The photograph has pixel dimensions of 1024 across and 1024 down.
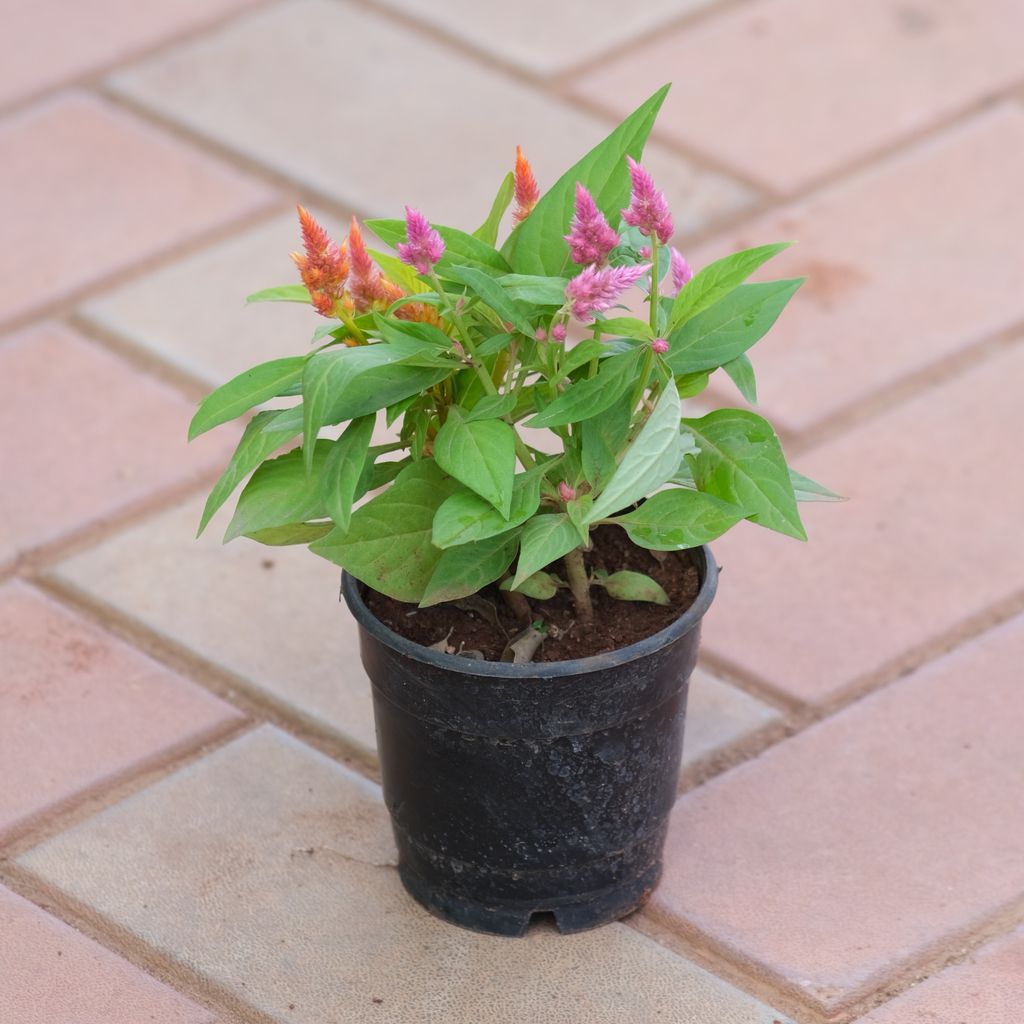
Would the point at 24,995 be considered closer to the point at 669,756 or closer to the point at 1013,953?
the point at 669,756

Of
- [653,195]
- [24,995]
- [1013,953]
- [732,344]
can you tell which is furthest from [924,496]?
[24,995]

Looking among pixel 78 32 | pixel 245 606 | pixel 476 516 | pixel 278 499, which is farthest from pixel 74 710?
pixel 78 32

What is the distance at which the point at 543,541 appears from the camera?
1576 mm

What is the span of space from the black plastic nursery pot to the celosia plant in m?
0.10

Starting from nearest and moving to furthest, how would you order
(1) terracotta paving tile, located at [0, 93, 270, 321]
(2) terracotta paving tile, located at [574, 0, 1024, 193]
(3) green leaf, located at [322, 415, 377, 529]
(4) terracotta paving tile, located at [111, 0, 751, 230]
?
(3) green leaf, located at [322, 415, 377, 529] < (1) terracotta paving tile, located at [0, 93, 270, 321] < (4) terracotta paving tile, located at [111, 0, 751, 230] < (2) terracotta paving tile, located at [574, 0, 1024, 193]

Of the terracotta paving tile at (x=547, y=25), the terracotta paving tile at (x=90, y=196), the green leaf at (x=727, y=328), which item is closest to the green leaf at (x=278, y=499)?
the green leaf at (x=727, y=328)

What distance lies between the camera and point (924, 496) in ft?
8.14

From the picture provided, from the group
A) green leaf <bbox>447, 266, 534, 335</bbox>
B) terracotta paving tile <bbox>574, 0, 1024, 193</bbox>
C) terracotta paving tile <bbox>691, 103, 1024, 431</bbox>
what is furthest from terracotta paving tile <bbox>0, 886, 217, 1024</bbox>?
terracotta paving tile <bbox>574, 0, 1024, 193</bbox>

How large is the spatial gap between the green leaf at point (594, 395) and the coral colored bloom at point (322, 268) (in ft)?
0.67

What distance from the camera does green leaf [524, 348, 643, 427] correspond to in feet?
5.13

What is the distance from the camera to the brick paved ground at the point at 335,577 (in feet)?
5.98

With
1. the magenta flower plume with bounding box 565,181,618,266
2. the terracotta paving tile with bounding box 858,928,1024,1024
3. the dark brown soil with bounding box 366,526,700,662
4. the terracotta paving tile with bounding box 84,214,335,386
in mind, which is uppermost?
the magenta flower plume with bounding box 565,181,618,266

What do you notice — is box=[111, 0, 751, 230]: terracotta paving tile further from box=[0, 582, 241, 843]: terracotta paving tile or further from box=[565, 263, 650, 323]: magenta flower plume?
box=[565, 263, 650, 323]: magenta flower plume

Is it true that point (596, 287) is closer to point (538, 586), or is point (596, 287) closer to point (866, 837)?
point (538, 586)
